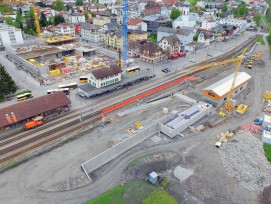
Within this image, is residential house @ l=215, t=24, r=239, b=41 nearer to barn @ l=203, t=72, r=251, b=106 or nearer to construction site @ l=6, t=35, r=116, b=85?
barn @ l=203, t=72, r=251, b=106

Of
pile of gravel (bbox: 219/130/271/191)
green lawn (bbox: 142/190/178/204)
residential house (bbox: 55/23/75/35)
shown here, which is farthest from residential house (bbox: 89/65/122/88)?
residential house (bbox: 55/23/75/35)

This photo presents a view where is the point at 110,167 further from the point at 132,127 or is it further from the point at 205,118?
the point at 205,118

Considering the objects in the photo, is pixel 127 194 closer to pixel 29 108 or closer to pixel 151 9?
pixel 29 108

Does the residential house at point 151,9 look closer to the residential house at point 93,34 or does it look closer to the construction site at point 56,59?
the residential house at point 93,34

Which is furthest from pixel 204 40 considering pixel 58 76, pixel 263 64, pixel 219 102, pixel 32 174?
pixel 32 174

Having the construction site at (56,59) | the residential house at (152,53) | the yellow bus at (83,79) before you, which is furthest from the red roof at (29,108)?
the residential house at (152,53)
